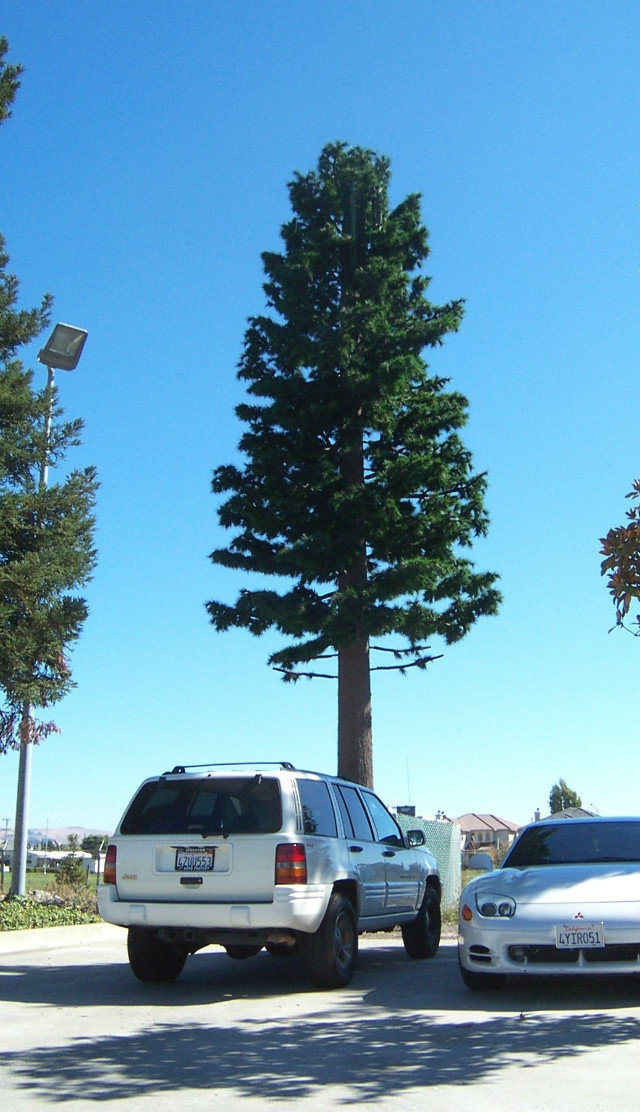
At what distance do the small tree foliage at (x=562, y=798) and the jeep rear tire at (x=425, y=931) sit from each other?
65.0 meters

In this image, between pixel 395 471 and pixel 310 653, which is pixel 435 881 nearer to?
pixel 310 653

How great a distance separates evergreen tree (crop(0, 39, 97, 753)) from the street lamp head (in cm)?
27

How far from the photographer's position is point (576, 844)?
940 cm

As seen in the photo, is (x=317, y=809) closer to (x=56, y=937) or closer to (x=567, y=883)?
(x=567, y=883)

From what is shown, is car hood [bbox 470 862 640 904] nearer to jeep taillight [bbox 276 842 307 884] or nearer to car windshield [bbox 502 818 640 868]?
car windshield [bbox 502 818 640 868]

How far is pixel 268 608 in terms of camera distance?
19828 mm

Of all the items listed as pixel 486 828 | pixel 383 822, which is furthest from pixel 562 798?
pixel 383 822

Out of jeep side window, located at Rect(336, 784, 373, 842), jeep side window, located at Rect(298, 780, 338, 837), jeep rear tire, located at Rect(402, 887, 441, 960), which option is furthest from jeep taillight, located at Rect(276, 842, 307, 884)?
jeep rear tire, located at Rect(402, 887, 441, 960)

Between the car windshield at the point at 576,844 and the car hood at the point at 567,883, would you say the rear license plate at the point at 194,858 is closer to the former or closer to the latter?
the car hood at the point at 567,883

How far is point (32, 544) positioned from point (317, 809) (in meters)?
7.80

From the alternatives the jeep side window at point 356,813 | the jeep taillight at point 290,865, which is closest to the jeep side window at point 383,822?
the jeep side window at point 356,813

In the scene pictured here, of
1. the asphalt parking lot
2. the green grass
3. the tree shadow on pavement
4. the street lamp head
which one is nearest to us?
the asphalt parking lot

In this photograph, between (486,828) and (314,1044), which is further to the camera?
(486,828)

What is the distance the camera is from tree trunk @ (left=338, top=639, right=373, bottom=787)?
1930 cm
